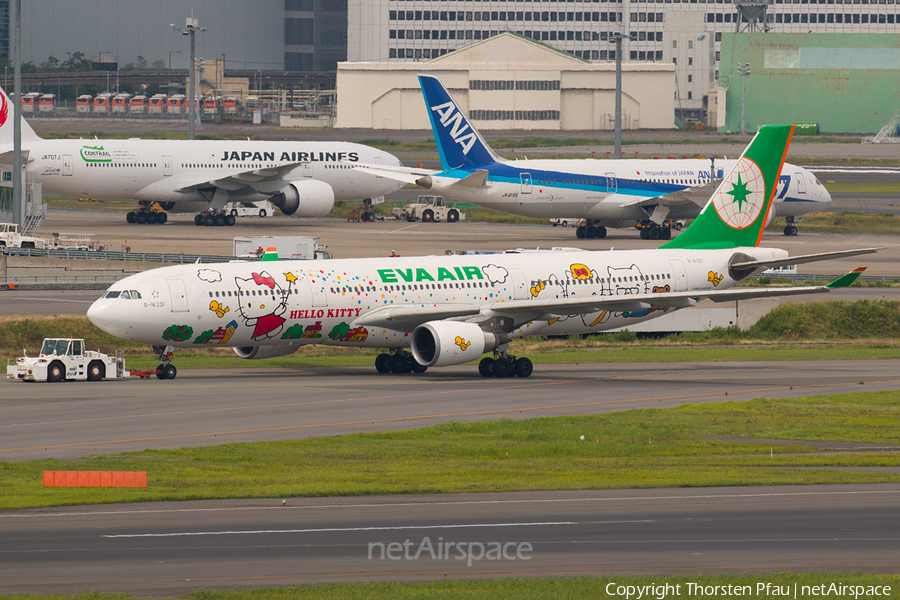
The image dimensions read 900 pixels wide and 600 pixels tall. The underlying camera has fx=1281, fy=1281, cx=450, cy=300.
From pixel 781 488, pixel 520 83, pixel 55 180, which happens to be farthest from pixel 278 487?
pixel 520 83

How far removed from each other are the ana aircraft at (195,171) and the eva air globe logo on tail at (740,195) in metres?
47.3

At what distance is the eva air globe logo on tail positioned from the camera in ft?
183

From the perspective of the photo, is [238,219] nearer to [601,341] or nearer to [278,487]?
[601,341]

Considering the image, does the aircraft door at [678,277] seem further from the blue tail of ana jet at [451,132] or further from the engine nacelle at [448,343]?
the blue tail of ana jet at [451,132]

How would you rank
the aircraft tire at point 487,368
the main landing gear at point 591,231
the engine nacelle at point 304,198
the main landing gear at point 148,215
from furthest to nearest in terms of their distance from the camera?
the main landing gear at point 148,215
the engine nacelle at point 304,198
the main landing gear at point 591,231
the aircraft tire at point 487,368

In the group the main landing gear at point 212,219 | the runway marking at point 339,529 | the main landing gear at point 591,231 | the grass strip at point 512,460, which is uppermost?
the main landing gear at point 212,219

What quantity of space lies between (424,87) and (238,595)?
214 ft

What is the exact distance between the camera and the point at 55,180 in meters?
93.4

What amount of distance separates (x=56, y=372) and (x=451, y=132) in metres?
42.1

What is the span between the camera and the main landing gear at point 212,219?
99.4 metres

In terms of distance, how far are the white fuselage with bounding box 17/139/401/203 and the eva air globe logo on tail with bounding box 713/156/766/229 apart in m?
47.8

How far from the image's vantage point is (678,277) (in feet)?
175

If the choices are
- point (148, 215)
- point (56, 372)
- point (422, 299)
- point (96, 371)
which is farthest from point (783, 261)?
point (148, 215)

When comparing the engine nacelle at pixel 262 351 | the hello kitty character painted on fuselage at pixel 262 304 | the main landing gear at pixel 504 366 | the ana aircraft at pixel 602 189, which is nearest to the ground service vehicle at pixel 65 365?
the engine nacelle at pixel 262 351
